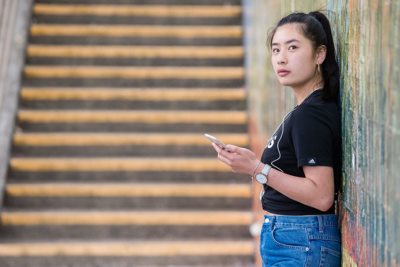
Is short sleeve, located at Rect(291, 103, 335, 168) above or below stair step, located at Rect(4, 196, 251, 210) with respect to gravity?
above

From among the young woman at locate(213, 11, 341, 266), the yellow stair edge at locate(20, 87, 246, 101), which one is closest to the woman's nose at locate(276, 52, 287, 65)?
the young woman at locate(213, 11, 341, 266)

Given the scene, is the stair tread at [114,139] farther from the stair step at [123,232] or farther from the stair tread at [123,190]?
the stair step at [123,232]

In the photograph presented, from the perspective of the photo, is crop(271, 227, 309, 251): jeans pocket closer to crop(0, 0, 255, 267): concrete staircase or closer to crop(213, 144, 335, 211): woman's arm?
crop(213, 144, 335, 211): woman's arm

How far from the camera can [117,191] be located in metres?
3.53

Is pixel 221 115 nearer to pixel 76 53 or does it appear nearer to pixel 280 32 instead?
pixel 76 53

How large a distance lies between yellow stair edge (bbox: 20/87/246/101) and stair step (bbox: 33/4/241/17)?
1010 millimetres

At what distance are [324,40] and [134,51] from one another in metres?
3.25

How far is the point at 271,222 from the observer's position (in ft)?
4.10

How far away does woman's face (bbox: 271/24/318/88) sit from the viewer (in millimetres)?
1234

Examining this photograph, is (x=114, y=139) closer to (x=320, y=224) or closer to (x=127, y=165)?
(x=127, y=165)

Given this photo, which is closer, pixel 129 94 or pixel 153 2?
pixel 129 94

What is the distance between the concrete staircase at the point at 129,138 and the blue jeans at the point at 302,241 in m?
2.06

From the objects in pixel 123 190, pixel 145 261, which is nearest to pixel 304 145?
pixel 145 261

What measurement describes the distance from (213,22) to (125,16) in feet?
3.22
